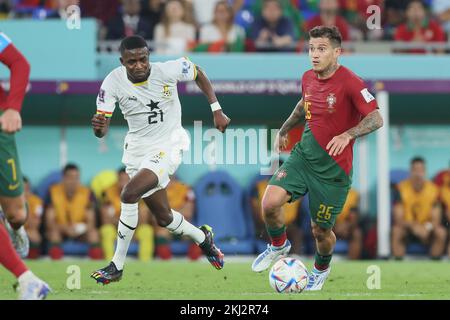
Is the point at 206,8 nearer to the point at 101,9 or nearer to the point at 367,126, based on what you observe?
the point at 101,9

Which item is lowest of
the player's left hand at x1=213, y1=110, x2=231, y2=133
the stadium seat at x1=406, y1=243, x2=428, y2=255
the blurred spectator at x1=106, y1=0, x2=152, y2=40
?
the stadium seat at x1=406, y1=243, x2=428, y2=255

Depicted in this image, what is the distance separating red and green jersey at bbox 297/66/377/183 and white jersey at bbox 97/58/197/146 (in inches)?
48.2

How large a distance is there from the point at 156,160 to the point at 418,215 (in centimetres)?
637

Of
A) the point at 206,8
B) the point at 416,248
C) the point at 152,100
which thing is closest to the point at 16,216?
the point at 152,100

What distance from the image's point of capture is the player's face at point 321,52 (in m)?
8.97

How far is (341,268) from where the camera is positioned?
12406mm

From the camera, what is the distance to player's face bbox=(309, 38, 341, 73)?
8969 mm

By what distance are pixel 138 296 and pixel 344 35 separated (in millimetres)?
7895

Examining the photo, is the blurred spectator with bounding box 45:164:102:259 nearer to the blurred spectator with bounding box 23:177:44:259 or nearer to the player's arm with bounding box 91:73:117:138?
the blurred spectator with bounding box 23:177:44:259

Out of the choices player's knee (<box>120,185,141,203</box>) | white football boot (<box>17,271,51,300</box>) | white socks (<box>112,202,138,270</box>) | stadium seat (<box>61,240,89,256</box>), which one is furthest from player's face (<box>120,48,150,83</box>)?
stadium seat (<box>61,240,89,256</box>)

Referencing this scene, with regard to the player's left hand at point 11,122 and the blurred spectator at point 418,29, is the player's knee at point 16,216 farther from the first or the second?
the blurred spectator at point 418,29

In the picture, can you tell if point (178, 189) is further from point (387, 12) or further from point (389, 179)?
point (387, 12)

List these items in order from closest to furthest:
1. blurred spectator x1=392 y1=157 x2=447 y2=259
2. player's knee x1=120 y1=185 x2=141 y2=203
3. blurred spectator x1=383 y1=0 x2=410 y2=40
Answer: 1. player's knee x1=120 y1=185 x2=141 y2=203
2. blurred spectator x1=392 y1=157 x2=447 y2=259
3. blurred spectator x1=383 y1=0 x2=410 y2=40
